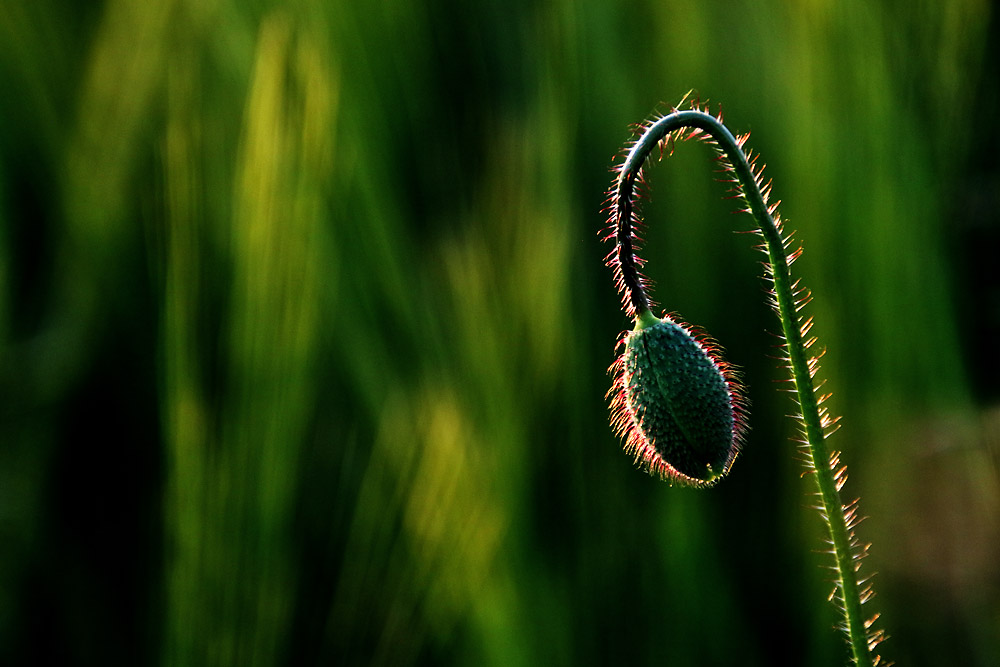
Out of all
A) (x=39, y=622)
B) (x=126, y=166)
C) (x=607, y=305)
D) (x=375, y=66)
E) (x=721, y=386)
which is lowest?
(x=39, y=622)

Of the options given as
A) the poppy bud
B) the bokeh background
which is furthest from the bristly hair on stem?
the bokeh background

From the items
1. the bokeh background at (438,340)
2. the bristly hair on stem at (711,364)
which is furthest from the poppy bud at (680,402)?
the bokeh background at (438,340)

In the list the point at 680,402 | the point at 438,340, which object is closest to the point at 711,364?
the point at 680,402

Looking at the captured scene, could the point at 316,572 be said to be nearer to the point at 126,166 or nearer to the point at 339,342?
the point at 339,342

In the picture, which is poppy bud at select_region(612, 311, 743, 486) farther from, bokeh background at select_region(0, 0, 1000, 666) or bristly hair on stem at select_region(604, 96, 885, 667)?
bokeh background at select_region(0, 0, 1000, 666)

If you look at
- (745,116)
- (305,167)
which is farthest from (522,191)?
(745,116)

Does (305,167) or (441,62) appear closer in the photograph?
(305,167)

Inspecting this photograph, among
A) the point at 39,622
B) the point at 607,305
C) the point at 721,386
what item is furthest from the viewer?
the point at 607,305

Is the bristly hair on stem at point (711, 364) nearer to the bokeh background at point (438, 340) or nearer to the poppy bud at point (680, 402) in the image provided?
the poppy bud at point (680, 402)
